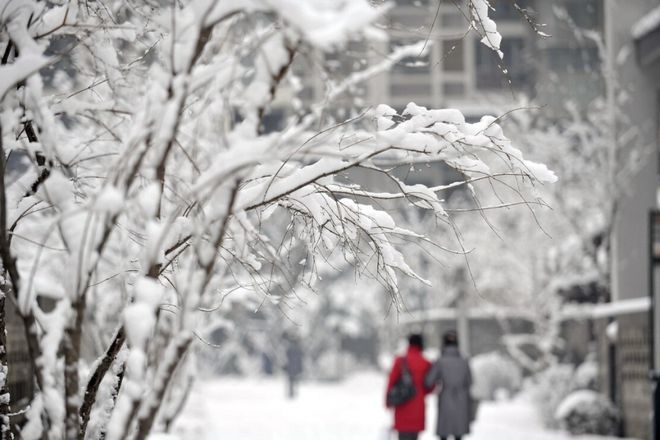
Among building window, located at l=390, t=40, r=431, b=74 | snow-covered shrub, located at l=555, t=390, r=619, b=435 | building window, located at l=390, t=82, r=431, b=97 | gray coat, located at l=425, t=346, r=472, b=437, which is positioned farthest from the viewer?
building window, located at l=390, t=82, r=431, b=97

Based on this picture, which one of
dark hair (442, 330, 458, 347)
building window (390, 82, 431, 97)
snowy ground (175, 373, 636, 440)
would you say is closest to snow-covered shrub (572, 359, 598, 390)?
snowy ground (175, 373, 636, 440)

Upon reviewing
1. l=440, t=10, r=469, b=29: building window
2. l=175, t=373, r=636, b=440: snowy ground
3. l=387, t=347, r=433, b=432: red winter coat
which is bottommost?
l=175, t=373, r=636, b=440: snowy ground

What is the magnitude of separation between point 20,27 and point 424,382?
311 inches

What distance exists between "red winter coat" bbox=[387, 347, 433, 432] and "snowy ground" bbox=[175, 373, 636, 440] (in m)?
0.78

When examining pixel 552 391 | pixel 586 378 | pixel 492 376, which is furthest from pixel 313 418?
pixel 492 376

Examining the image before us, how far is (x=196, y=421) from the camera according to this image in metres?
15.3

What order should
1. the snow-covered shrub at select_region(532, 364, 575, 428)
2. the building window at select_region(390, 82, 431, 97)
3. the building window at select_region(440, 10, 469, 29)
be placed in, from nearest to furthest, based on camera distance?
1. the snow-covered shrub at select_region(532, 364, 575, 428)
2. the building window at select_region(440, 10, 469, 29)
3. the building window at select_region(390, 82, 431, 97)

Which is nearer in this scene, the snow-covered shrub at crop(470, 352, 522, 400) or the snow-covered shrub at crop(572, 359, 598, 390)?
the snow-covered shrub at crop(572, 359, 598, 390)

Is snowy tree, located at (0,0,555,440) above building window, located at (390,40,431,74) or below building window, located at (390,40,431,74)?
below

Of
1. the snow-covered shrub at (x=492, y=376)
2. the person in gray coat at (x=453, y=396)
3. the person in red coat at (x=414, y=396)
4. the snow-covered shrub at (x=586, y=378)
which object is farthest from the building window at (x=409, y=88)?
the person in red coat at (x=414, y=396)

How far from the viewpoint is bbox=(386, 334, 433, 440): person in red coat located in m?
10.3

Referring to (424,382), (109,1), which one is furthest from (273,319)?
(109,1)

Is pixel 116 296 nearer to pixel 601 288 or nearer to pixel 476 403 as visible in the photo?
pixel 476 403

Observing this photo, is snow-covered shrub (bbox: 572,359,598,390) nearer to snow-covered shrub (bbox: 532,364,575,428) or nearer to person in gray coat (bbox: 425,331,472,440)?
snow-covered shrub (bbox: 532,364,575,428)
